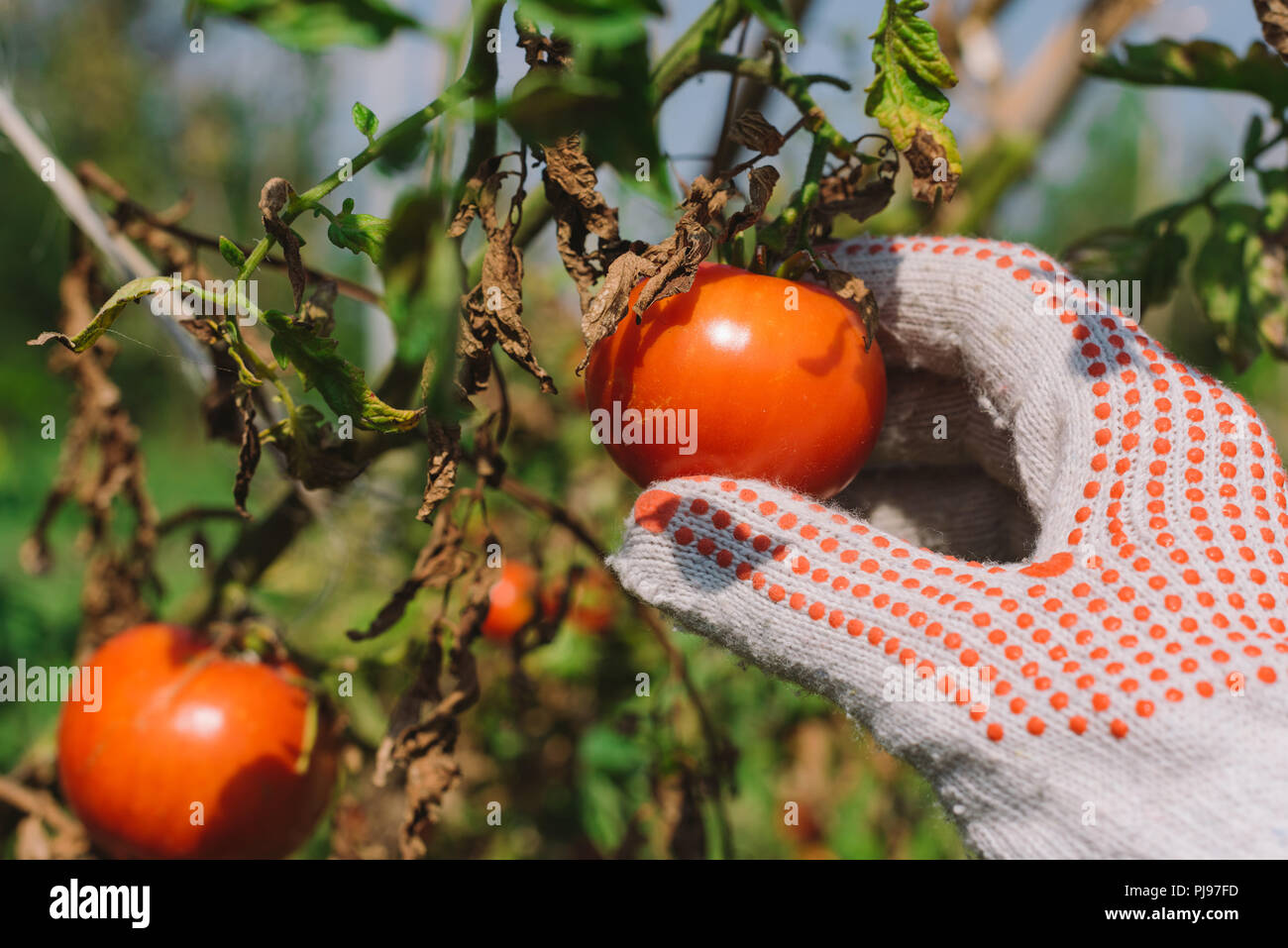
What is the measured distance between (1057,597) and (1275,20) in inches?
22.5

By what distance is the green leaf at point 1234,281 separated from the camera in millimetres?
1127

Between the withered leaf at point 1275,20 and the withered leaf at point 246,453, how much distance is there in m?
0.95

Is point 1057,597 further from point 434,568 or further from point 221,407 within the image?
point 221,407

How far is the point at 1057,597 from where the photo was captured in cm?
77

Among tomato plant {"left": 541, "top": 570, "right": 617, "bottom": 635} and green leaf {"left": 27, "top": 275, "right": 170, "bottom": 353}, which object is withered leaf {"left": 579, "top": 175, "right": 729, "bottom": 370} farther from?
tomato plant {"left": 541, "top": 570, "right": 617, "bottom": 635}

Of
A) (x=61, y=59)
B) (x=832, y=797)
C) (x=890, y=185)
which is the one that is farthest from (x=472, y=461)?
(x=61, y=59)

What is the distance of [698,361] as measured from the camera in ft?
2.52

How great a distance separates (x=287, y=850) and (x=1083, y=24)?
210 centimetres

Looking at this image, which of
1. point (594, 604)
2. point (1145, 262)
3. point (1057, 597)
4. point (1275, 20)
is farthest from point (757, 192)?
point (594, 604)

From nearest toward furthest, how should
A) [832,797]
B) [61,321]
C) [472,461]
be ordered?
[472,461], [61,321], [832,797]

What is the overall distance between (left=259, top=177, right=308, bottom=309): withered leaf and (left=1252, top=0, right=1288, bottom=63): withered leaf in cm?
86

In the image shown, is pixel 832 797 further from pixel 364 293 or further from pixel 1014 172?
pixel 364 293

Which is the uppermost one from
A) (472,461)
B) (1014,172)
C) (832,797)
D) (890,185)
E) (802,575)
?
(1014,172)

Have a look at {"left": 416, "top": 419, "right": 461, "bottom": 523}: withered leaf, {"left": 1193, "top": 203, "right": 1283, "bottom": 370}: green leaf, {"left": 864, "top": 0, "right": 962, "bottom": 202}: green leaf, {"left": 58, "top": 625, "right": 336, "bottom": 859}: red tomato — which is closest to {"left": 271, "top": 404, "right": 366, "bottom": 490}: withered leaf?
{"left": 416, "top": 419, "right": 461, "bottom": 523}: withered leaf
